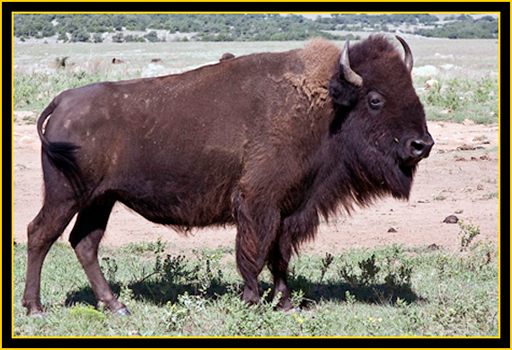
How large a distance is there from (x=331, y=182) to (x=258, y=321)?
4.56 feet

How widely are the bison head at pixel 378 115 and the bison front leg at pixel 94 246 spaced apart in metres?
2.22

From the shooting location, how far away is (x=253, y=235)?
18.2 feet

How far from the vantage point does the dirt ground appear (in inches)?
327

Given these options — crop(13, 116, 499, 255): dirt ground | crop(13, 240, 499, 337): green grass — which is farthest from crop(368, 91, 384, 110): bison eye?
crop(13, 116, 499, 255): dirt ground

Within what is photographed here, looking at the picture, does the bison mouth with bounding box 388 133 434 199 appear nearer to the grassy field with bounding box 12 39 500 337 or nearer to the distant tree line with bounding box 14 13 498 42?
the grassy field with bounding box 12 39 500 337

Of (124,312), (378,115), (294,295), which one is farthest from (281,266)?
(378,115)

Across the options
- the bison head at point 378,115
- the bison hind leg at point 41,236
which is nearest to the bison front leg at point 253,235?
the bison head at point 378,115

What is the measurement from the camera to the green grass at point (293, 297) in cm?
530

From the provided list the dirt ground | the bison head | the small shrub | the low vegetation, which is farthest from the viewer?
the low vegetation

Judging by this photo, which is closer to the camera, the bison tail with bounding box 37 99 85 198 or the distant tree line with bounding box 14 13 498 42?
the bison tail with bounding box 37 99 85 198

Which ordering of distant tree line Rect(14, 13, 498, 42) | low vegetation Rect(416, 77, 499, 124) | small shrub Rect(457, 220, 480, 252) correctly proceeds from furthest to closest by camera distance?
1. distant tree line Rect(14, 13, 498, 42)
2. low vegetation Rect(416, 77, 499, 124)
3. small shrub Rect(457, 220, 480, 252)

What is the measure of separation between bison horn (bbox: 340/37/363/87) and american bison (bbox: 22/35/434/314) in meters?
0.01

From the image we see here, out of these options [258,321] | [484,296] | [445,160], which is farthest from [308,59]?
[445,160]

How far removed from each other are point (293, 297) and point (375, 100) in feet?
6.13
